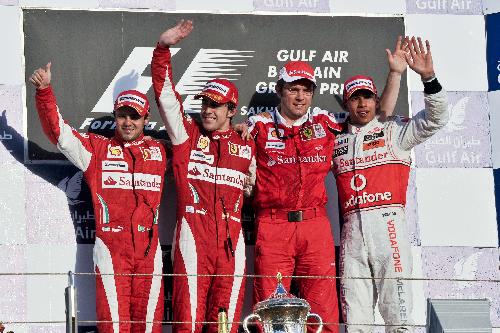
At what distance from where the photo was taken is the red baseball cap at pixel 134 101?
7.37m

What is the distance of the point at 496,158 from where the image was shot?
27.3 feet

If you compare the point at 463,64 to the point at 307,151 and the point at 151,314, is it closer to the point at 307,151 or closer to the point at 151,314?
the point at 307,151

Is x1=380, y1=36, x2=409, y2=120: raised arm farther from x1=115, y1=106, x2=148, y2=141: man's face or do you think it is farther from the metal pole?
the metal pole

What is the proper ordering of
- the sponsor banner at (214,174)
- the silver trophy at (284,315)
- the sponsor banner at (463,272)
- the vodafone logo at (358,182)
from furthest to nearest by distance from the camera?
the sponsor banner at (463,272), the vodafone logo at (358,182), the sponsor banner at (214,174), the silver trophy at (284,315)

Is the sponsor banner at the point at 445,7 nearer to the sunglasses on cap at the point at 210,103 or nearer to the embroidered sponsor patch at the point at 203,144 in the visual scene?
the sunglasses on cap at the point at 210,103

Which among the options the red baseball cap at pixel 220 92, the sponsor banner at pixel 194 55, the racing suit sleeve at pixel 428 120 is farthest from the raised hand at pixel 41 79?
the racing suit sleeve at pixel 428 120

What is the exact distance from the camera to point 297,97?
24.5 ft

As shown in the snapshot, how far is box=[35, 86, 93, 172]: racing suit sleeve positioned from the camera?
282 inches

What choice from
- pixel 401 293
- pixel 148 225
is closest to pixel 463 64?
pixel 401 293

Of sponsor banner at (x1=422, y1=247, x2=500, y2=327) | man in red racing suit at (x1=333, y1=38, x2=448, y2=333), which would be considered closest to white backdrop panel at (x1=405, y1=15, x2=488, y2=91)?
man in red racing suit at (x1=333, y1=38, x2=448, y2=333)

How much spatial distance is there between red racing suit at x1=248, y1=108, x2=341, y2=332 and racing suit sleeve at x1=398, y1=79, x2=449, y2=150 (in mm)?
441

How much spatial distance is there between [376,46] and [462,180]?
1092mm

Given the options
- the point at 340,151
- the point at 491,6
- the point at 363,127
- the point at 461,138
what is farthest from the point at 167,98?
the point at 491,6

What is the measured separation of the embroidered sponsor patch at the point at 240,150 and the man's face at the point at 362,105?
699 mm
